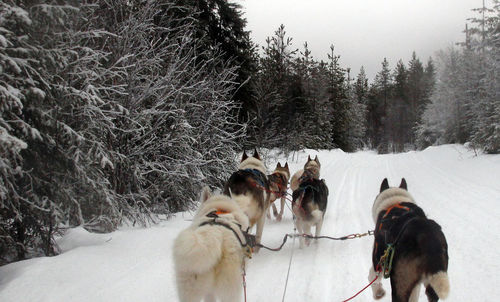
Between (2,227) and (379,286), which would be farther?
(2,227)

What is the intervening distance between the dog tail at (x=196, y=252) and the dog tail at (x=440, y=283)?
1802 mm

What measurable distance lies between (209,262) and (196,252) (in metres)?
0.16

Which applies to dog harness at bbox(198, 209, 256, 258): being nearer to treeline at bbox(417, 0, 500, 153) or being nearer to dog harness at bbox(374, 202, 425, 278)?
dog harness at bbox(374, 202, 425, 278)

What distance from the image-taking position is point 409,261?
2.68 meters

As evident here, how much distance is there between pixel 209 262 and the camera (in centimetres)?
245

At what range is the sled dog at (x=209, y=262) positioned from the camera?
2.41 meters

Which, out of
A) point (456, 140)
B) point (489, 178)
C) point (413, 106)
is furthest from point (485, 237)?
point (413, 106)

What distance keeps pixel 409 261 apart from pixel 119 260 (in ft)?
13.0

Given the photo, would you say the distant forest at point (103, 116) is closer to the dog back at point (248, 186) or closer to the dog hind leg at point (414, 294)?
the dog back at point (248, 186)

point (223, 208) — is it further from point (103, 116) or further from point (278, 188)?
point (278, 188)

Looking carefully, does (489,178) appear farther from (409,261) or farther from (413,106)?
(413,106)

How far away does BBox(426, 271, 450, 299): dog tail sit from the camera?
7.97 ft

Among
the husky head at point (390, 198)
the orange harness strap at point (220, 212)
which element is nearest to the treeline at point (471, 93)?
the husky head at point (390, 198)

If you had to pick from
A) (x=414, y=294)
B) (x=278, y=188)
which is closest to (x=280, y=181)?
(x=278, y=188)
